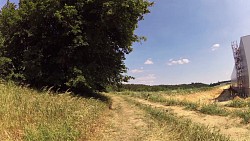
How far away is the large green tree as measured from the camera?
18.1m

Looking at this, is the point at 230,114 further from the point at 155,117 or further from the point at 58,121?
the point at 58,121

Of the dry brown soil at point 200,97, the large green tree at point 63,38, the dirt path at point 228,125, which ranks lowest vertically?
the dirt path at point 228,125

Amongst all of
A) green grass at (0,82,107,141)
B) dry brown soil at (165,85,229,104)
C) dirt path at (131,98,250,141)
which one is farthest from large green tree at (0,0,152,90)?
dry brown soil at (165,85,229,104)

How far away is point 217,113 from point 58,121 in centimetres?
1244

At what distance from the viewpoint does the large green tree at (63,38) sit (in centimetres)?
1808

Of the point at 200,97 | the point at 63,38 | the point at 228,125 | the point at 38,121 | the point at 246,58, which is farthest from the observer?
the point at 200,97

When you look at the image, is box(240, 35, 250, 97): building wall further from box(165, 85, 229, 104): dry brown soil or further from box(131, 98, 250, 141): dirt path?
box(131, 98, 250, 141): dirt path

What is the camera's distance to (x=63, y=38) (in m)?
19.7

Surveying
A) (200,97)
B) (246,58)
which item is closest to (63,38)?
(246,58)

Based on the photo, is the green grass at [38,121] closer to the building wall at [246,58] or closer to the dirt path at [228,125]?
the dirt path at [228,125]

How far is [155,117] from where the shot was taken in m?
15.2

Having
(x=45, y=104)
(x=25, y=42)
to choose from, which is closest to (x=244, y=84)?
(x=25, y=42)

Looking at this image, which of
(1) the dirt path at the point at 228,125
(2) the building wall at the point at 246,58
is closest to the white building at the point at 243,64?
(2) the building wall at the point at 246,58

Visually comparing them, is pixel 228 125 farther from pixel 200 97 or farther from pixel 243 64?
pixel 200 97
